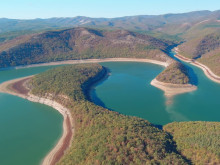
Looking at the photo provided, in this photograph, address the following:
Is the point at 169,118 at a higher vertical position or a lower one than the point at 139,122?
lower

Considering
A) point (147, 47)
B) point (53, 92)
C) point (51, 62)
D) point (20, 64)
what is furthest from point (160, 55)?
point (20, 64)

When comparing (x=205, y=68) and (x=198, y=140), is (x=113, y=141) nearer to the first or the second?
(x=198, y=140)

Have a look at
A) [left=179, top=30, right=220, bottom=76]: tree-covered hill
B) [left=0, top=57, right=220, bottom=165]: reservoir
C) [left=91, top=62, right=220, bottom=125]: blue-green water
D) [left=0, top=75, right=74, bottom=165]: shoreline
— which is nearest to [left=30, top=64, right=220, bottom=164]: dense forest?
[left=0, top=75, right=74, bottom=165]: shoreline

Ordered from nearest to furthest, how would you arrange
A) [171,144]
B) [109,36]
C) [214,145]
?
[214,145]
[171,144]
[109,36]

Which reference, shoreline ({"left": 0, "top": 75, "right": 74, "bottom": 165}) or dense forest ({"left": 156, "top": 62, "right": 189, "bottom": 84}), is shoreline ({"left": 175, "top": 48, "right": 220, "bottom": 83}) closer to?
dense forest ({"left": 156, "top": 62, "right": 189, "bottom": 84})

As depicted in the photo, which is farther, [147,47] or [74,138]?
[147,47]

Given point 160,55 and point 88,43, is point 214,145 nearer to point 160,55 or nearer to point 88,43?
point 160,55

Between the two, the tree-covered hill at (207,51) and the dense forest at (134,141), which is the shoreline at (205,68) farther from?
the dense forest at (134,141)
